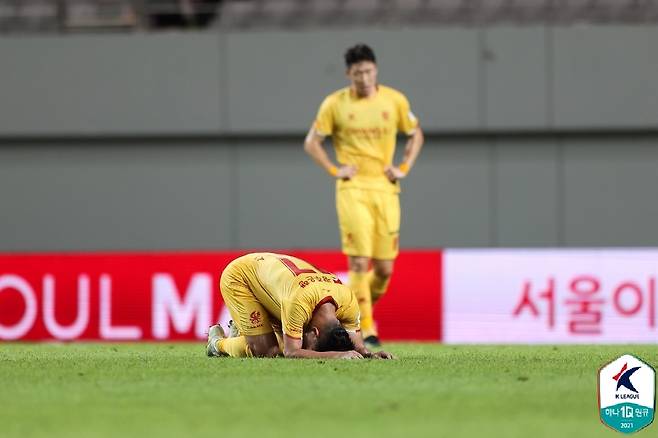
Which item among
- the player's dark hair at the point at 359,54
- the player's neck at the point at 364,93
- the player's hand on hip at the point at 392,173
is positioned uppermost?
the player's dark hair at the point at 359,54

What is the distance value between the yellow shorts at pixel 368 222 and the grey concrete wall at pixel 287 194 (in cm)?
569

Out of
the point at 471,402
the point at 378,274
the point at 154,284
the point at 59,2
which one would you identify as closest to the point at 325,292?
the point at 471,402

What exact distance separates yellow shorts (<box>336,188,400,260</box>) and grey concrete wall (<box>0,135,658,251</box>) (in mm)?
5686

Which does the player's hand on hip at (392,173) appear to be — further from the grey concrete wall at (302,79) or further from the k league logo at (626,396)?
the grey concrete wall at (302,79)

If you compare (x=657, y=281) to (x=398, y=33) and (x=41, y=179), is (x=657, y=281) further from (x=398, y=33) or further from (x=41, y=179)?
(x=41, y=179)

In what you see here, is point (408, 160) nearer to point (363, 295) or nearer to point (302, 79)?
point (363, 295)

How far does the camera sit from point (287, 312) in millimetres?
8109

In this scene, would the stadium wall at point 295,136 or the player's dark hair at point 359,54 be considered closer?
the player's dark hair at point 359,54

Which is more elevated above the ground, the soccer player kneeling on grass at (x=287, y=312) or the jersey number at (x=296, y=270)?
the jersey number at (x=296, y=270)

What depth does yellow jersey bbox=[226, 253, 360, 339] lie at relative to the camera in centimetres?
809

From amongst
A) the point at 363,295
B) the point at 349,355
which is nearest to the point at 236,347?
the point at 349,355

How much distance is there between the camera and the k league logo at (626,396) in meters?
5.85

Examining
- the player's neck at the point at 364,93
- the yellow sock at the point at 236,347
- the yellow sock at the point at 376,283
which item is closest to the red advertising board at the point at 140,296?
the yellow sock at the point at 376,283

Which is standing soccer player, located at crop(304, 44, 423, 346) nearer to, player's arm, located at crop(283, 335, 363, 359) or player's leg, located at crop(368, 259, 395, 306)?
player's leg, located at crop(368, 259, 395, 306)
